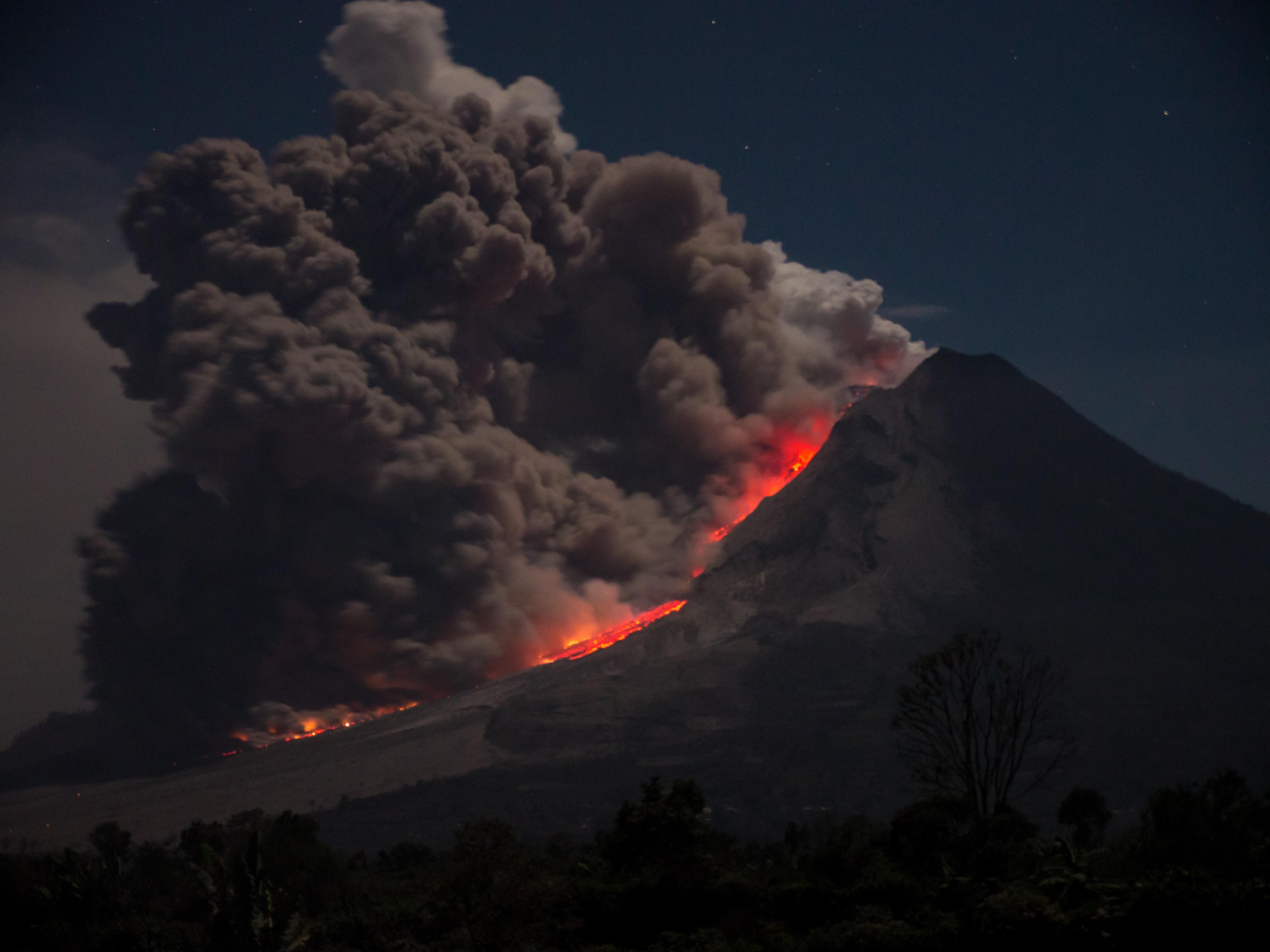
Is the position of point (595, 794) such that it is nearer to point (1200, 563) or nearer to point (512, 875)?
point (512, 875)

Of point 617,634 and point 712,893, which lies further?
point 617,634

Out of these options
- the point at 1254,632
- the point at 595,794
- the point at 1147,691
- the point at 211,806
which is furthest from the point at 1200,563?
the point at 211,806

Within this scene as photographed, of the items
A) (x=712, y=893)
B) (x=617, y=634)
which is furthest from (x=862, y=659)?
(x=712, y=893)

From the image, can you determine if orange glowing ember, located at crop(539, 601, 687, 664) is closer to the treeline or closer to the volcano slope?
the volcano slope

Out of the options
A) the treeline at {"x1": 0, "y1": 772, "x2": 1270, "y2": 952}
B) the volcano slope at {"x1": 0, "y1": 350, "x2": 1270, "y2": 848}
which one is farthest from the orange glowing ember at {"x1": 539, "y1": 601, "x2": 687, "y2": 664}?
the treeline at {"x1": 0, "y1": 772, "x2": 1270, "y2": 952}

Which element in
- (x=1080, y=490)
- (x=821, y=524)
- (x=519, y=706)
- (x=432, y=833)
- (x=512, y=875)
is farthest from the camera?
(x=1080, y=490)

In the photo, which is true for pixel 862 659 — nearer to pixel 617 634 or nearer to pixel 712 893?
pixel 617 634

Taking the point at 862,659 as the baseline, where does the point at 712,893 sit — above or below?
below
